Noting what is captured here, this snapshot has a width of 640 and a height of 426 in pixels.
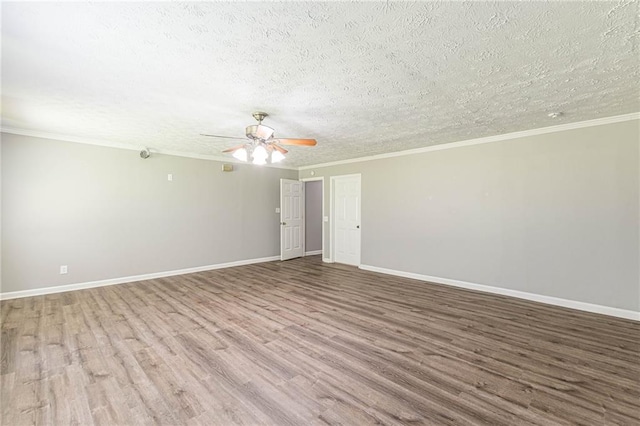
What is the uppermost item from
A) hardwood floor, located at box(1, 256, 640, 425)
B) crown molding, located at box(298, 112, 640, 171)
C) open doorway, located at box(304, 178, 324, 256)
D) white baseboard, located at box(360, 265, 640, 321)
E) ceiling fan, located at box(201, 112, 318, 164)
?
crown molding, located at box(298, 112, 640, 171)

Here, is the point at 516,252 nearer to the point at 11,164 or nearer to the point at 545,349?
the point at 545,349

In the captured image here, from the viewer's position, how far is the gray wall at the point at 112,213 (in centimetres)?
421

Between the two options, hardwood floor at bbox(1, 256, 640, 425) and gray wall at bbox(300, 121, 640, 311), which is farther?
gray wall at bbox(300, 121, 640, 311)

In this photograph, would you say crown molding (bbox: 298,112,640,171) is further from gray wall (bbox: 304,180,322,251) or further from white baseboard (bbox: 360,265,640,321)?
white baseboard (bbox: 360,265,640,321)

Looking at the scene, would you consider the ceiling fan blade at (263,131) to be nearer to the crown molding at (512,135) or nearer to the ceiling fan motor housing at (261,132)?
the ceiling fan motor housing at (261,132)

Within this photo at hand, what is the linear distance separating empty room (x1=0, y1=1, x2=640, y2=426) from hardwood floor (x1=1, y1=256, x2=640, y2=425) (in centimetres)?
2

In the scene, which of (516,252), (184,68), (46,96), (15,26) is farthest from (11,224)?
(516,252)

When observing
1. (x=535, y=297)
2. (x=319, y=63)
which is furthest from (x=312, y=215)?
(x=319, y=63)

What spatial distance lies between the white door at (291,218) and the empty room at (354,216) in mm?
1178

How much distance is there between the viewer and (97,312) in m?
3.66

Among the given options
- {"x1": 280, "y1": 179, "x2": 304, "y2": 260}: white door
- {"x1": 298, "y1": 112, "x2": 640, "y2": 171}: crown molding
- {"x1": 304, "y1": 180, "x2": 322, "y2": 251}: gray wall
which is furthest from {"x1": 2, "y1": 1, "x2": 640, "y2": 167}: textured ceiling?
{"x1": 304, "y1": 180, "x2": 322, "y2": 251}: gray wall

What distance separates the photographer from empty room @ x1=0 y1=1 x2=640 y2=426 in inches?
72.8

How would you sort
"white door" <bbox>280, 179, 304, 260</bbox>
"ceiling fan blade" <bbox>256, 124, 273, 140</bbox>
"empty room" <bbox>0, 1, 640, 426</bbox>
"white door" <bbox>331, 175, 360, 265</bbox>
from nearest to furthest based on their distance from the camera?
"empty room" <bbox>0, 1, 640, 426</bbox>, "ceiling fan blade" <bbox>256, 124, 273, 140</bbox>, "white door" <bbox>331, 175, 360, 265</bbox>, "white door" <bbox>280, 179, 304, 260</bbox>

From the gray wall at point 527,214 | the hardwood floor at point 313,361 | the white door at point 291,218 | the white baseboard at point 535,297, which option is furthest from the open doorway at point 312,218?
the hardwood floor at point 313,361
